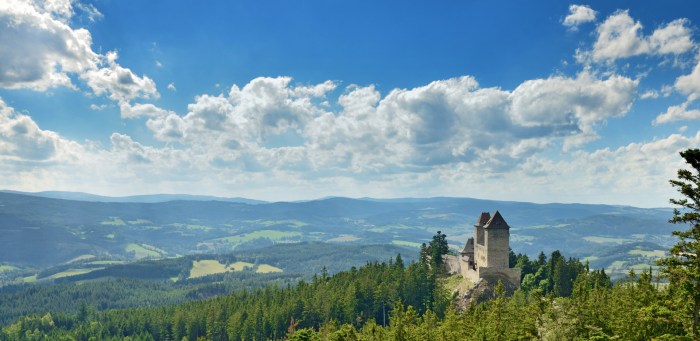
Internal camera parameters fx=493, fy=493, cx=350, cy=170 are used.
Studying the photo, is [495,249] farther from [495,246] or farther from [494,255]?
[494,255]

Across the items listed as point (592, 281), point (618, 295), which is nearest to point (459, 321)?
point (618, 295)

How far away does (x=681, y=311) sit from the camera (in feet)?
104

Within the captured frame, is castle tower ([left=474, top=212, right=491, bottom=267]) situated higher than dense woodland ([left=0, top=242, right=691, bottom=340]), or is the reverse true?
castle tower ([left=474, top=212, right=491, bottom=267])

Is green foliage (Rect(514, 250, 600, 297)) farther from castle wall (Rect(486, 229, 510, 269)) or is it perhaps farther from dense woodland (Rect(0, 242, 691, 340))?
castle wall (Rect(486, 229, 510, 269))

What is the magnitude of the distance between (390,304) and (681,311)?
85.4 m

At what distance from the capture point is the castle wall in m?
106

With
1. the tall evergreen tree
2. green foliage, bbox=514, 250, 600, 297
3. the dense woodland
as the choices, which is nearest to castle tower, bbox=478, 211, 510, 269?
green foliage, bbox=514, 250, 600, 297

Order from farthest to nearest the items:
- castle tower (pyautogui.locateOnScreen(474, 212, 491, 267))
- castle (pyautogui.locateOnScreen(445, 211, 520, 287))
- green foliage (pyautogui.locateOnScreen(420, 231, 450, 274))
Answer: green foliage (pyautogui.locateOnScreen(420, 231, 450, 274))
castle tower (pyautogui.locateOnScreen(474, 212, 491, 267))
castle (pyautogui.locateOnScreen(445, 211, 520, 287))

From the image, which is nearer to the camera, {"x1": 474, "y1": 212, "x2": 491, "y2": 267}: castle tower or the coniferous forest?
the coniferous forest

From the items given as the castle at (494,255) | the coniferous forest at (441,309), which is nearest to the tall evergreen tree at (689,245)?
the coniferous forest at (441,309)

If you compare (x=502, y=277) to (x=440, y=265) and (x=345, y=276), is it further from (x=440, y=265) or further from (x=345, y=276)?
(x=345, y=276)

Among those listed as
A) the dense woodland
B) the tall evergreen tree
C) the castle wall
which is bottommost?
the dense woodland

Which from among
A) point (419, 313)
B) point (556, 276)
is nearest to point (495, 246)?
point (556, 276)

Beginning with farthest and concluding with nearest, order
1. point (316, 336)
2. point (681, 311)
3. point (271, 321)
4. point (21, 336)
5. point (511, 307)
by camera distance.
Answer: point (21, 336)
point (271, 321)
point (511, 307)
point (316, 336)
point (681, 311)
